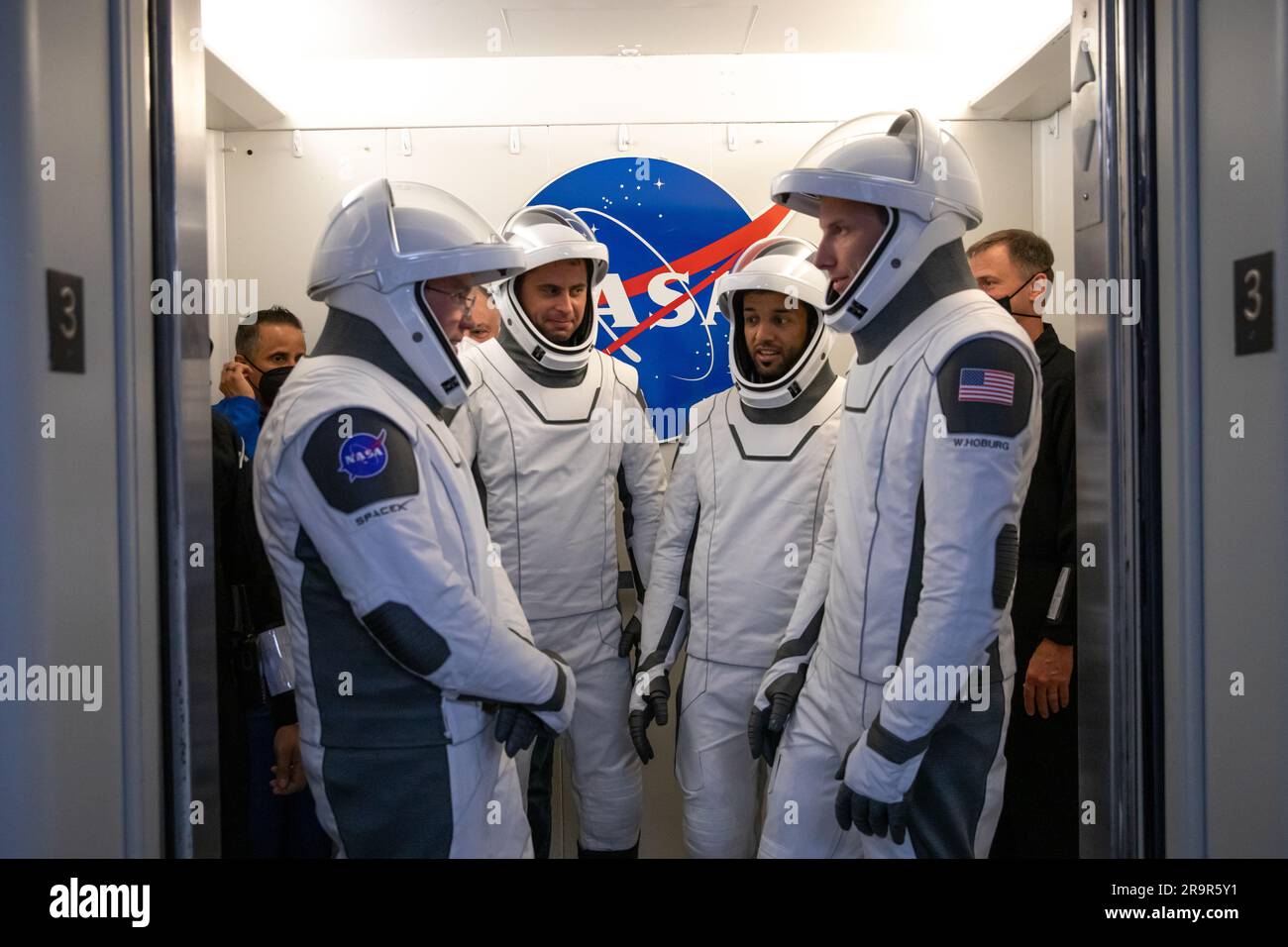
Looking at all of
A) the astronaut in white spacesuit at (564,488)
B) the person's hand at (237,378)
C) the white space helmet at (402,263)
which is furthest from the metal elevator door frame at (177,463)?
the person's hand at (237,378)

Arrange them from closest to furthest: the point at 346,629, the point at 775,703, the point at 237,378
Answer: the point at 346,629, the point at 775,703, the point at 237,378

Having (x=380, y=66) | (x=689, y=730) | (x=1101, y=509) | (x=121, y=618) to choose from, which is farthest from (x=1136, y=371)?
(x=380, y=66)

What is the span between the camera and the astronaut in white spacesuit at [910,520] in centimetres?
180

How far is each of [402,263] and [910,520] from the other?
3.53 ft

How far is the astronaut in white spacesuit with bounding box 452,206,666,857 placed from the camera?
281 cm

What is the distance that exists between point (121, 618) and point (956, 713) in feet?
4.80

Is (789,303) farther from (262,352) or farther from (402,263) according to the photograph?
(262,352)

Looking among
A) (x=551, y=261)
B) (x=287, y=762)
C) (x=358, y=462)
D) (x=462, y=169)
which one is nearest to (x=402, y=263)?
(x=358, y=462)

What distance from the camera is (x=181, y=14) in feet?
5.92

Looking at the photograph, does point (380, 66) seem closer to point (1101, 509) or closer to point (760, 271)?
point (760, 271)

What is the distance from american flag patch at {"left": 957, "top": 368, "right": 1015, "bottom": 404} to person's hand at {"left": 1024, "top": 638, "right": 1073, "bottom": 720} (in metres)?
1.10

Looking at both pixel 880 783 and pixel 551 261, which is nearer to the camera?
pixel 880 783

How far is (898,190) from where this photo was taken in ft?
6.44

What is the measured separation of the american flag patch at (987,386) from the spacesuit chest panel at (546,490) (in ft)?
4.21
